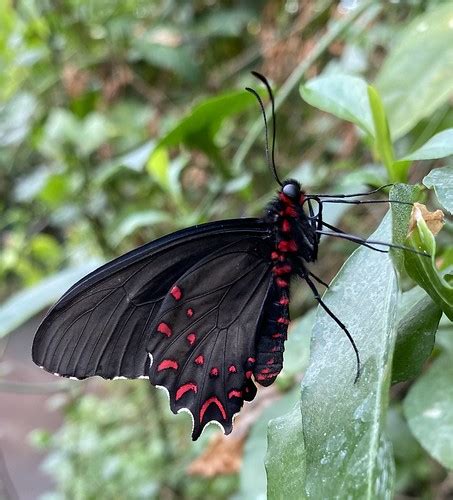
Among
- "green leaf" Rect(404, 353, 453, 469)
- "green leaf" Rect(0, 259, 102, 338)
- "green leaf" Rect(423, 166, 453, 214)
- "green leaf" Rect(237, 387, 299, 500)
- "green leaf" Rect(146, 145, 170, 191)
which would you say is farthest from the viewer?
"green leaf" Rect(146, 145, 170, 191)

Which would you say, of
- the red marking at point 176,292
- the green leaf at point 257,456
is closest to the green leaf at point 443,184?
the red marking at point 176,292

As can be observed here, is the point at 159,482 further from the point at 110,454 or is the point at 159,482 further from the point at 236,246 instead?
the point at 236,246

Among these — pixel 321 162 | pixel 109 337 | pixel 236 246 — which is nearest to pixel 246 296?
pixel 236 246

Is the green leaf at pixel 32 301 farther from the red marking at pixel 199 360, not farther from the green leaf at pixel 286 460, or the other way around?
the green leaf at pixel 286 460

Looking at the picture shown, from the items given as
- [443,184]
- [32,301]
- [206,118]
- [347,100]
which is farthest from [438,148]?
[32,301]

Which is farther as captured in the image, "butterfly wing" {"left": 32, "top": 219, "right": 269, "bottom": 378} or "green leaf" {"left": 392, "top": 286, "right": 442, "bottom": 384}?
"butterfly wing" {"left": 32, "top": 219, "right": 269, "bottom": 378}

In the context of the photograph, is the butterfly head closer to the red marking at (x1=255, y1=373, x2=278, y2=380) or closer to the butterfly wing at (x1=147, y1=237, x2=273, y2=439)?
the butterfly wing at (x1=147, y1=237, x2=273, y2=439)

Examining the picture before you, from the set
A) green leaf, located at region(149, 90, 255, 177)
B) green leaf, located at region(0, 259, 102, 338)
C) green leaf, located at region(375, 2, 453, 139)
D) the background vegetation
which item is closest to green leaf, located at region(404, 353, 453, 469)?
the background vegetation
